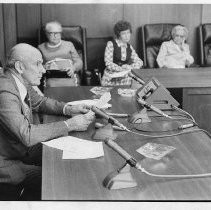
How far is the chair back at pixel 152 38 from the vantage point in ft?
18.1

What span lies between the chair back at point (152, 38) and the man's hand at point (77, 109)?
289cm

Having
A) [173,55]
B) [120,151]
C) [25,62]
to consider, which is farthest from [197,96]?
[120,151]

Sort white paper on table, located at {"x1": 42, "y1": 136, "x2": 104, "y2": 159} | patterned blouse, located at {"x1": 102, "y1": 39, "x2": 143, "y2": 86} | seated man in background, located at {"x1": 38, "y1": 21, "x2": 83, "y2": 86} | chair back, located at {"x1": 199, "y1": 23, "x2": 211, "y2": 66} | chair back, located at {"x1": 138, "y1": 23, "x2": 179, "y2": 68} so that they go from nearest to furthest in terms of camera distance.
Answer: white paper on table, located at {"x1": 42, "y1": 136, "x2": 104, "y2": 159}, seated man in background, located at {"x1": 38, "y1": 21, "x2": 83, "y2": 86}, patterned blouse, located at {"x1": 102, "y1": 39, "x2": 143, "y2": 86}, chair back, located at {"x1": 138, "y1": 23, "x2": 179, "y2": 68}, chair back, located at {"x1": 199, "y1": 23, "x2": 211, "y2": 66}

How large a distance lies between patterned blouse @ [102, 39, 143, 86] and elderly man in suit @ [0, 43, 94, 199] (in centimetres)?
265

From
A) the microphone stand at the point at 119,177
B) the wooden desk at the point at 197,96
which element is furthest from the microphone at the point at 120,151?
the wooden desk at the point at 197,96

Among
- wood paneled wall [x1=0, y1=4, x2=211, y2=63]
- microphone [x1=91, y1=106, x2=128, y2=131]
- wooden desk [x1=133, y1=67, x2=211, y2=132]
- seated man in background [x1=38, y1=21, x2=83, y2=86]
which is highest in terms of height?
wood paneled wall [x1=0, y1=4, x2=211, y2=63]

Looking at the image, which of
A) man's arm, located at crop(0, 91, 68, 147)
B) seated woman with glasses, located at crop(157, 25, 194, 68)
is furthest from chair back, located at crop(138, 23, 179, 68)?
man's arm, located at crop(0, 91, 68, 147)

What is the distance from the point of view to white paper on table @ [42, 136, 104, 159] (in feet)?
6.66

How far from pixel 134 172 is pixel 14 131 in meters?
0.70

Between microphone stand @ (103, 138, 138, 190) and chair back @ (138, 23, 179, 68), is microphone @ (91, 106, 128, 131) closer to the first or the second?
microphone stand @ (103, 138, 138, 190)

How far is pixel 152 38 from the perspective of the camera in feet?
18.1

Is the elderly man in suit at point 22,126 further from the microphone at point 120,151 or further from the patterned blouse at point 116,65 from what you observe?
the patterned blouse at point 116,65
